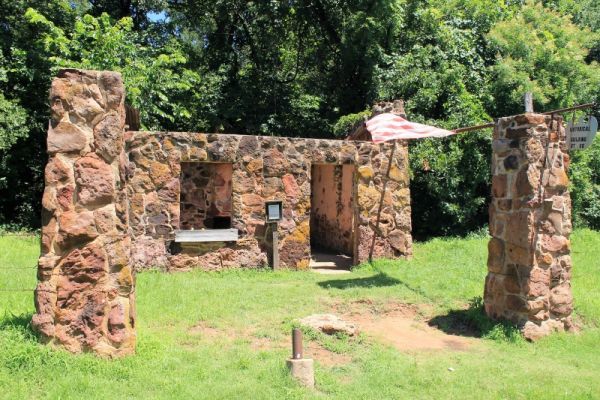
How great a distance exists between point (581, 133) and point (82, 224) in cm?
587

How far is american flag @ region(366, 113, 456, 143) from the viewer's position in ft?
28.9

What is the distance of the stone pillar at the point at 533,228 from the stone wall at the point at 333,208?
4.36 meters

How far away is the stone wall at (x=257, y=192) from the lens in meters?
9.34

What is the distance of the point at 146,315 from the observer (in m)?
6.49

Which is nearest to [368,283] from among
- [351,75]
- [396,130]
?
[396,130]

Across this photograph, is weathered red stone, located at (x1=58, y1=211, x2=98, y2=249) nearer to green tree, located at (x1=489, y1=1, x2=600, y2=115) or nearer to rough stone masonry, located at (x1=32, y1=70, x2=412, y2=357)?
rough stone masonry, located at (x1=32, y1=70, x2=412, y2=357)

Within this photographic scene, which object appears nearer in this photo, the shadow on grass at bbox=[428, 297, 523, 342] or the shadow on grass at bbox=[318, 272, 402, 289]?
the shadow on grass at bbox=[428, 297, 523, 342]

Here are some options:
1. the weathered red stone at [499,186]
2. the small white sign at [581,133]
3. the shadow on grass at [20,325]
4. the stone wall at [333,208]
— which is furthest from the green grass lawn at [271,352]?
the stone wall at [333,208]

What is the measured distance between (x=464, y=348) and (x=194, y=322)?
124 inches

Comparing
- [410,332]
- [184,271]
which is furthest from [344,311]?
[184,271]

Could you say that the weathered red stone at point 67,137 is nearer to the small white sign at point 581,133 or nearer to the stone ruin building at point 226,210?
the stone ruin building at point 226,210

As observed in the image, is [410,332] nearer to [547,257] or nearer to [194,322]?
[547,257]

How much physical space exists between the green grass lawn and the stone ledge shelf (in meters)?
0.61

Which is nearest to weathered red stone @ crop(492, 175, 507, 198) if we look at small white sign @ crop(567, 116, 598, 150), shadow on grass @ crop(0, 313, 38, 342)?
small white sign @ crop(567, 116, 598, 150)
